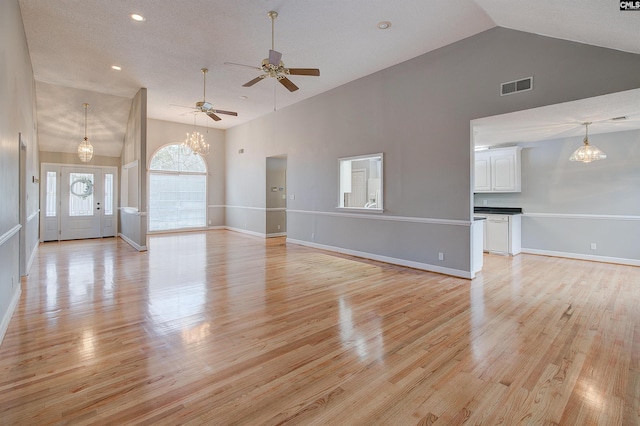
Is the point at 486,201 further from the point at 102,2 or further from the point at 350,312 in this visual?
the point at 102,2

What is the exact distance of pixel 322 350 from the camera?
2.57m

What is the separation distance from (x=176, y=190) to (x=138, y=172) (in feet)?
11.0

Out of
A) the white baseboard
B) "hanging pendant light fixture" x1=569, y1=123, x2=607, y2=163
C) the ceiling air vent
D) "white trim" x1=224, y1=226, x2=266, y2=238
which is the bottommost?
the white baseboard

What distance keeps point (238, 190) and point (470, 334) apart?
29.7 feet

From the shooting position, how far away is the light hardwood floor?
185 cm

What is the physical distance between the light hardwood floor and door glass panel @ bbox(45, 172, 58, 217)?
469 cm

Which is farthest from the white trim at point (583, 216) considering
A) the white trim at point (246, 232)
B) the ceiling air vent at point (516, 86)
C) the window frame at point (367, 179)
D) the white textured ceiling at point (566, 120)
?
the white trim at point (246, 232)

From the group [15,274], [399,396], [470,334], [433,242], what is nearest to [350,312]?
[470,334]

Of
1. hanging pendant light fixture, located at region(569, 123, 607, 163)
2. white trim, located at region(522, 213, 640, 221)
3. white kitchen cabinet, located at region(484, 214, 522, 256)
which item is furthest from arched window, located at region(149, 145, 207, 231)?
hanging pendant light fixture, located at region(569, 123, 607, 163)

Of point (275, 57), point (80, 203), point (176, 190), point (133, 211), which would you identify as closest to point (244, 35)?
point (275, 57)

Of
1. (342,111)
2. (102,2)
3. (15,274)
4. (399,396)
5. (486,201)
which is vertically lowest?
(399,396)

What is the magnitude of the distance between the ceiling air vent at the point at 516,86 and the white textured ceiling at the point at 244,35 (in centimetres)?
57

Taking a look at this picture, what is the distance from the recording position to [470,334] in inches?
113

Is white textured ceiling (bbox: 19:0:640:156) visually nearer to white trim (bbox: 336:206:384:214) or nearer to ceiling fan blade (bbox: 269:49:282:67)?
ceiling fan blade (bbox: 269:49:282:67)
